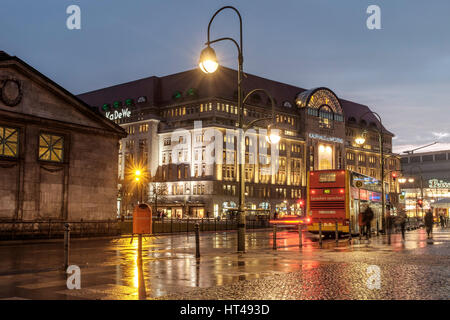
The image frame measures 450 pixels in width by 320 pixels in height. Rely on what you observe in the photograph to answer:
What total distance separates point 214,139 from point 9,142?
74502mm

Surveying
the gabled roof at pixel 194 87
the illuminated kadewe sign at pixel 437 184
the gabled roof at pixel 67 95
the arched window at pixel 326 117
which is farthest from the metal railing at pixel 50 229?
the illuminated kadewe sign at pixel 437 184

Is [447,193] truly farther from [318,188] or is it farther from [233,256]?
[233,256]

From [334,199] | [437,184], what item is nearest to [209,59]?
[334,199]

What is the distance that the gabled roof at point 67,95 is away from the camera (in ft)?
88.6

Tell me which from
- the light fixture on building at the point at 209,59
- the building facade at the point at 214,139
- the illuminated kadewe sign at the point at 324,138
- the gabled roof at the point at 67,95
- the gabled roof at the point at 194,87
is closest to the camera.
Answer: the light fixture on building at the point at 209,59

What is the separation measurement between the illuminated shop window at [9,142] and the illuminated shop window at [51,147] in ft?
4.72

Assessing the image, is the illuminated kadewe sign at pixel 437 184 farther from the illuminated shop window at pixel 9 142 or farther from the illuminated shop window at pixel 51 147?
the illuminated shop window at pixel 9 142

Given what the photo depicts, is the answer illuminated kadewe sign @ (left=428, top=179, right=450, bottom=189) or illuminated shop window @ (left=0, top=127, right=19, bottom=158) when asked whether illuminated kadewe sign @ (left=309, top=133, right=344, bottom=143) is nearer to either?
illuminated kadewe sign @ (left=428, top=179, right=450, bottom=189)

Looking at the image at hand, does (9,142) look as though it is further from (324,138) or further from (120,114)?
(324,138)

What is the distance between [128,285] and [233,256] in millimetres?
7970

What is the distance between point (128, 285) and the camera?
10.6 meters

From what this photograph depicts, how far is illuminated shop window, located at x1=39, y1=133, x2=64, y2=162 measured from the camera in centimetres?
2804

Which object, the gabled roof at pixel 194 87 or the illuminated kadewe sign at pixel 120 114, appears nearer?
the gabled roof at pixel 194 87
